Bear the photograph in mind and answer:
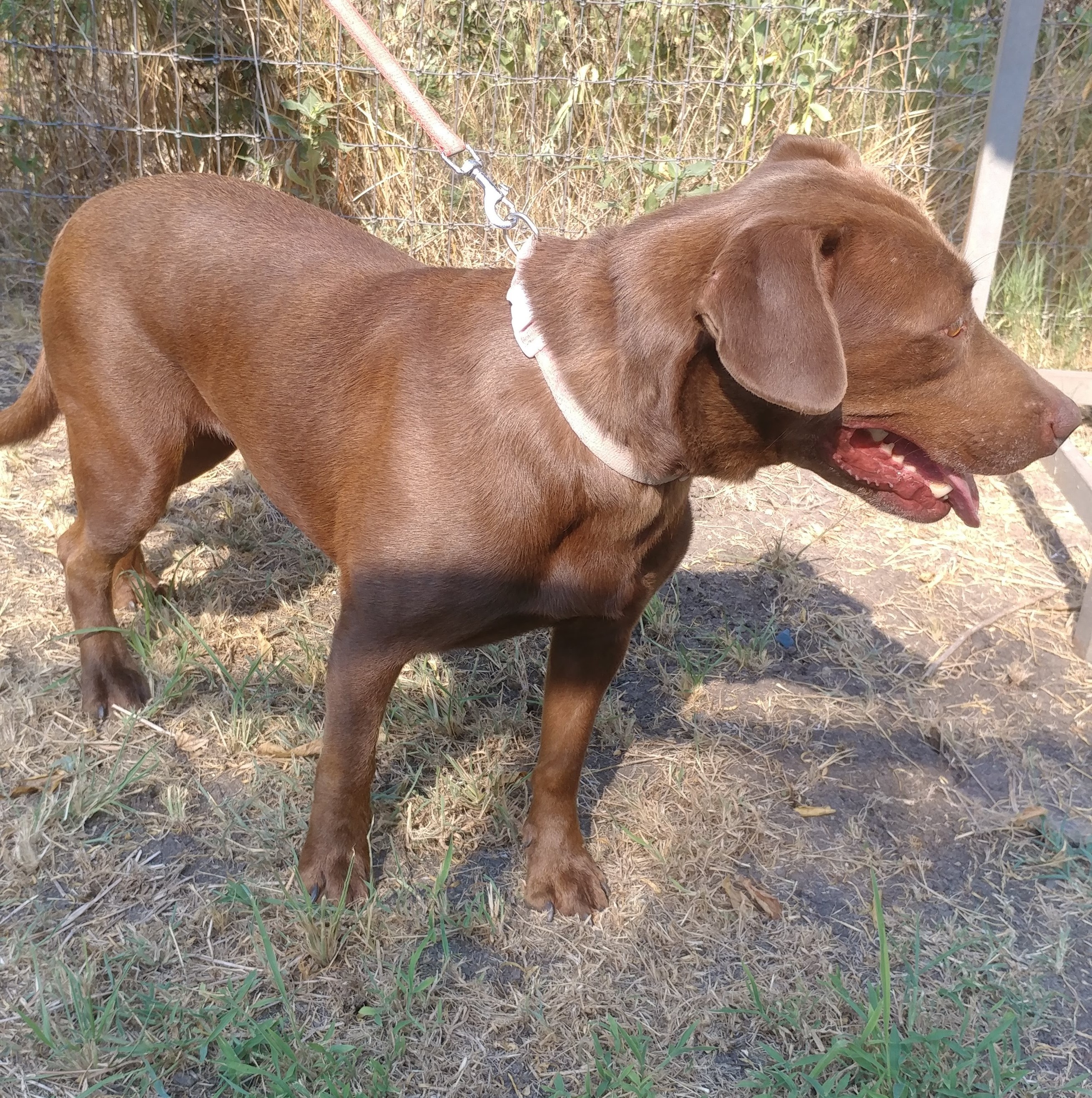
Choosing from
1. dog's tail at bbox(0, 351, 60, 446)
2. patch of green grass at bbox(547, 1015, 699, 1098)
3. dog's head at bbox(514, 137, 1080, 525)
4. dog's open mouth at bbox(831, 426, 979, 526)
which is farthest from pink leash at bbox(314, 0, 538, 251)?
patch of green grass at bbox(547, 1015, 699, 1098)

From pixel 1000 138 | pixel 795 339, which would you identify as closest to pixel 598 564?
pixel 795 339

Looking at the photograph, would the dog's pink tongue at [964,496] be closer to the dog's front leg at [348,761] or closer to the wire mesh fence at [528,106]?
the dog's front leg at [348,761]

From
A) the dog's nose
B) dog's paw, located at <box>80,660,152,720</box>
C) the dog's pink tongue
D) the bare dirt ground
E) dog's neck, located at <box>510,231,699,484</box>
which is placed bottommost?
the bare dirt ground

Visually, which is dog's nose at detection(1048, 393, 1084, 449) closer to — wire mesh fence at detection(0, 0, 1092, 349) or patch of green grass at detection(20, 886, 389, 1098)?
patch of green grass at detection(20, 886, 389, 1098)

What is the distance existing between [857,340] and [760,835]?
1282mm

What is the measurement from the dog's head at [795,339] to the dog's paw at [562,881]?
3.20 feet

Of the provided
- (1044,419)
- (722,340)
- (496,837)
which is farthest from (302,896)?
(1044,419)

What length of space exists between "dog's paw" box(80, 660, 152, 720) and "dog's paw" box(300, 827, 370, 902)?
807mm

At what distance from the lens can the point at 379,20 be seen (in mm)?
4766

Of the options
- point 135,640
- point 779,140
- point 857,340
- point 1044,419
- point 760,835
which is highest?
point 779,140

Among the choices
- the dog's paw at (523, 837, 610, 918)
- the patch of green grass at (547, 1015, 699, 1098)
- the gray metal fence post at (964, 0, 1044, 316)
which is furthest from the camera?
the gray metal fence post at (964, 0, 1044, 316)

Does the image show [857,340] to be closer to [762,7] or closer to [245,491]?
[245,491]

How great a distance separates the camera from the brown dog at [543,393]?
68.2 inches

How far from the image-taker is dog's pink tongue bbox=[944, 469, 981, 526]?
6.70ft
